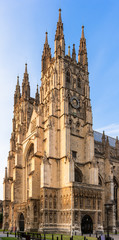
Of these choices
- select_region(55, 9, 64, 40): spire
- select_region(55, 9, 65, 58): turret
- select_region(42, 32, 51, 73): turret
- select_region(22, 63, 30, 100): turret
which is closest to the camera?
select_region(55, 9, 65, 58): turret

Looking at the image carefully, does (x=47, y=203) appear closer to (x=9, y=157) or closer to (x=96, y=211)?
(x=96, y=211)

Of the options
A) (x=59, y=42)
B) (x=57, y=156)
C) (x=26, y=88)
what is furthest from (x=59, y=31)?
(x=57, y=156)

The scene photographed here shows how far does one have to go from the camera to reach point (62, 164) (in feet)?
155

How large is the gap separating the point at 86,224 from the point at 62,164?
35.7 feet

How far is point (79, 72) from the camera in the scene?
2350 inches

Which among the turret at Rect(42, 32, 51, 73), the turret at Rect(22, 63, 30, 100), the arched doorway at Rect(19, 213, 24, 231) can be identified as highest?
the turret at Rect(42, 32, 51, 73)

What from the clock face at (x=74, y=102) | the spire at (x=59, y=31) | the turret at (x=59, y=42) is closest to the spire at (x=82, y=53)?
the turret at (x=59, y=42)

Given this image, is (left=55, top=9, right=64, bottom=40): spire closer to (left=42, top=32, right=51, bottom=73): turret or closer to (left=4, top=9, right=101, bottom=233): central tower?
(left=4, top=9, right=101, bottom=233): central tower

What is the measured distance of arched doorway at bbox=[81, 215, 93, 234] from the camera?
43.2 meters

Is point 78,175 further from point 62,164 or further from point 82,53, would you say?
point 82,53

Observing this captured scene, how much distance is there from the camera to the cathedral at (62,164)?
144 feet

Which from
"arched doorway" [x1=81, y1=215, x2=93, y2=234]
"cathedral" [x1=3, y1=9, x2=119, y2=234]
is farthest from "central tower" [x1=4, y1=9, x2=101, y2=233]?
"arched doorway" [x1=81, y1=215, x2=93, y2=234]

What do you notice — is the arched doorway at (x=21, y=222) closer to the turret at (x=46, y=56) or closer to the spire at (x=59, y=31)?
the turret at (x=46, y=56)

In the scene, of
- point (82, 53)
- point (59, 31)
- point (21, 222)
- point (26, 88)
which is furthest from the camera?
point (26, 88)
